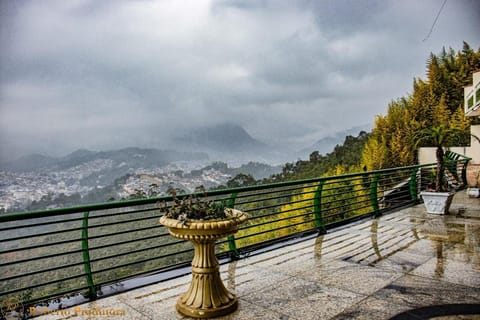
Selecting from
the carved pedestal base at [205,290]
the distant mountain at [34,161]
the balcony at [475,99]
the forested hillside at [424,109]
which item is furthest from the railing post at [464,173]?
the distant mountain at [34,161]

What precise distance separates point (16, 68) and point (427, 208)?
103925mm

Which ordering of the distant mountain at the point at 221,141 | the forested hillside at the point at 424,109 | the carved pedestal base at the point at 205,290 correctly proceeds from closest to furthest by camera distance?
the carved pedestal base at the point at 205,290
the forested hillside at the point at 424,109
the distant mountain at the point at 221,141

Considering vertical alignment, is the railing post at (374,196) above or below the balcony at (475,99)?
below

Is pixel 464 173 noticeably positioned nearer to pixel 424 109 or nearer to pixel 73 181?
pixel 424 109

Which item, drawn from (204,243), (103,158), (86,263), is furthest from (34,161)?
(204,243)

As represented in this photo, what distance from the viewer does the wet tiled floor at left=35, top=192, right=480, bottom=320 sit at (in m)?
3.02

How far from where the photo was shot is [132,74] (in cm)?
11525

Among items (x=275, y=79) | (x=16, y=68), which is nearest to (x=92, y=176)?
(x=16, y=68)

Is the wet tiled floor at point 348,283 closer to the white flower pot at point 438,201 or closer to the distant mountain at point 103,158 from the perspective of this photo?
the white flower pot at point 438,201

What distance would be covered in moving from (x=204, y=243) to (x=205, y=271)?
0.78ft

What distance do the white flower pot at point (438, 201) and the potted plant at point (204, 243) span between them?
20.4 feet

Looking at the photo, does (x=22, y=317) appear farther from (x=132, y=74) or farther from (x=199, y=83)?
(x=199, y=83)

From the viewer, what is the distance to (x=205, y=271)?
2963mm

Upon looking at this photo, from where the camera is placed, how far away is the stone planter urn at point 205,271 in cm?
283
